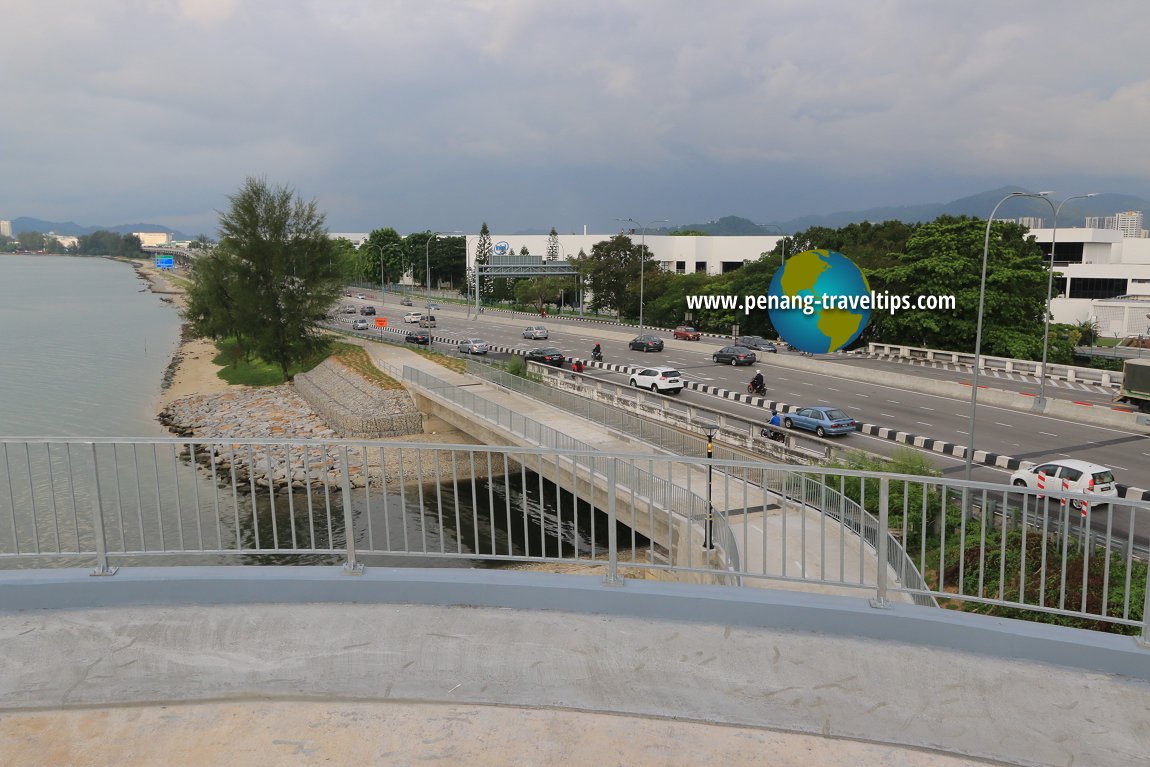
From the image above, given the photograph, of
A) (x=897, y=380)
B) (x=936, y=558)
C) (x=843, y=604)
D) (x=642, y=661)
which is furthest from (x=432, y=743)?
(x=897, y=380)

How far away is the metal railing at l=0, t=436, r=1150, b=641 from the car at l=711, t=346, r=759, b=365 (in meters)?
15.9

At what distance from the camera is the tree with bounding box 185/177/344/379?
46344 millimetres

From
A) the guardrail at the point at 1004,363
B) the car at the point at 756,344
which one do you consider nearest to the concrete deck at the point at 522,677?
the guardrail at the point at 1004,363

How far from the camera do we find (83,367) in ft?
193

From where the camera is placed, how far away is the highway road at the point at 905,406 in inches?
979

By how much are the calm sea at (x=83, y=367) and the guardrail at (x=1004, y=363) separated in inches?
1573

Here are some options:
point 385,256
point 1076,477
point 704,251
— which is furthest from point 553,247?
point 1076,477

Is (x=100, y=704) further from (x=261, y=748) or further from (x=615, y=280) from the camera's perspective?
(x=615, y=280)

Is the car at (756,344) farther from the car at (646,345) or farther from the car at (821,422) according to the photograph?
the car at (821,422)

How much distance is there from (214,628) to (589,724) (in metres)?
2.42

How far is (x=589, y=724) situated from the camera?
393 centimetres

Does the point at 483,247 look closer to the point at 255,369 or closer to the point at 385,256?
the point at 385,256

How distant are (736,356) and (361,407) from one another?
20240 millimetres

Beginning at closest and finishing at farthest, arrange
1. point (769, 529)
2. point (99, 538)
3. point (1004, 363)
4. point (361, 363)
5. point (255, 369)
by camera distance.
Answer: point (99, 538) → point (769, 529) → point (1004, 363) → point (361, 363) → point (255, 369)
